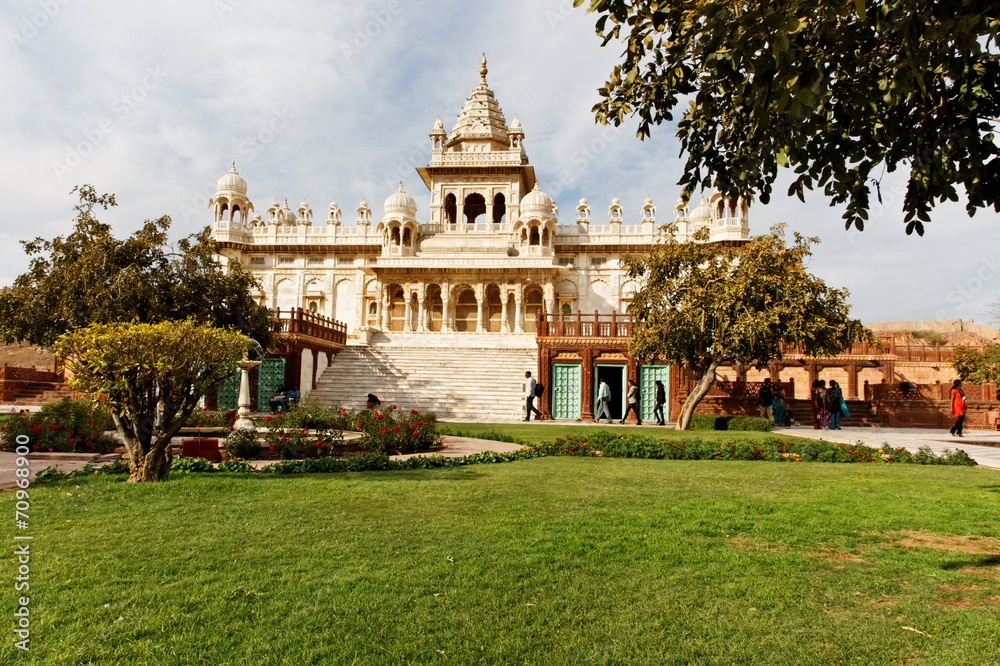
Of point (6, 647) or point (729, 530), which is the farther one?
point (729, 530)

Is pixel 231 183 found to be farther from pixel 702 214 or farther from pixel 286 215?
pixel 702 214

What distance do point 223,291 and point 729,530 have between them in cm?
1575

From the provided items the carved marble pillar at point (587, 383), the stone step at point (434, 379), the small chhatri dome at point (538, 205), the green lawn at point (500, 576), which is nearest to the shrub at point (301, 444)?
the green lawn at point (500, 576)

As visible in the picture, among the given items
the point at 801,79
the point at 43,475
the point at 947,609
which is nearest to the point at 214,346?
the point at 43,475

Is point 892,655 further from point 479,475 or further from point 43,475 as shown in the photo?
point 43,475

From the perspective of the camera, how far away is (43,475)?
6.96 meters

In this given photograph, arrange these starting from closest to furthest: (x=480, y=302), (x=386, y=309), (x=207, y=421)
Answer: (x=207, y=421), (x=480, y=302), (x=386, y=309)

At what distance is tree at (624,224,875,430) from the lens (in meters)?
16.0

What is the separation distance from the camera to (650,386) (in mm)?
22578

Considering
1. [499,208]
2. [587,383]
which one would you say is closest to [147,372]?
[587,383]

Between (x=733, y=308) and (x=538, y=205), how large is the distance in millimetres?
23560

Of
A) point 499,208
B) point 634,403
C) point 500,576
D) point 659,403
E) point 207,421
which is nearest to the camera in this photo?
point 500,576

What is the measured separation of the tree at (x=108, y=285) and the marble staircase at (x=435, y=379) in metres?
6.05

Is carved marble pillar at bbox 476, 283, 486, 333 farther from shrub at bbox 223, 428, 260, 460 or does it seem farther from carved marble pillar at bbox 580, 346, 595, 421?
shrub at bbox 223, 428, 260, 460
